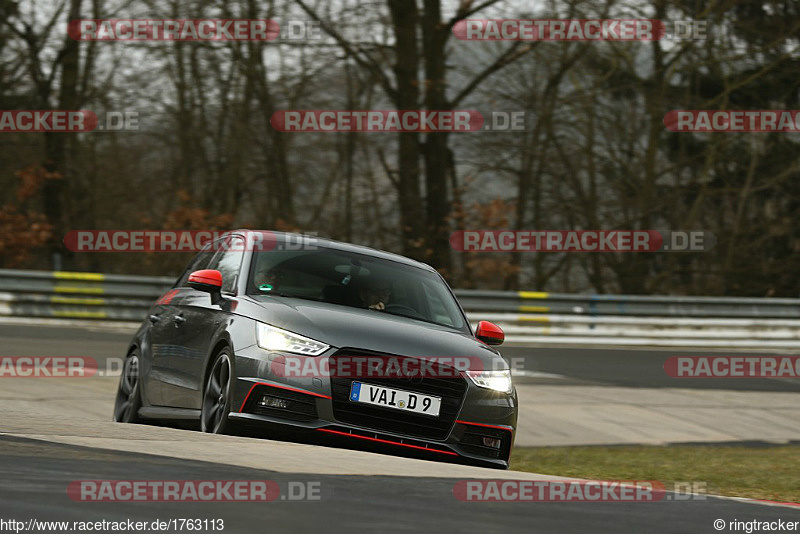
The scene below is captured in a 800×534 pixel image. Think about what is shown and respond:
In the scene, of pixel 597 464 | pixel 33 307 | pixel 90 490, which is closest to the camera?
pixel 90 490

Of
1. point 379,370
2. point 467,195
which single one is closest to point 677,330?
point 467,195

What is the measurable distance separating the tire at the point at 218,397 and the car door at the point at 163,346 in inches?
22.7

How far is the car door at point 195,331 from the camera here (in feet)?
24.5

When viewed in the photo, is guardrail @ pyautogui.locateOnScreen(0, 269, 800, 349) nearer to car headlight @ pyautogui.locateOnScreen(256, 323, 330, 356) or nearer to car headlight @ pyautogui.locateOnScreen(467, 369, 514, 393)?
car headlight @ pyautogui.locateOnScreen(467, 369, 514, 393)

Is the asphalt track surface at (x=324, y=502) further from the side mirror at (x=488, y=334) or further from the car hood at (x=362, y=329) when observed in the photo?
the side mirror at (x=488, y=334)

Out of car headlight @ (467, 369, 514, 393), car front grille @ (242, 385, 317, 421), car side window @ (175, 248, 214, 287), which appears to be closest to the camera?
car front grille @ (242, 385, 317, 421)

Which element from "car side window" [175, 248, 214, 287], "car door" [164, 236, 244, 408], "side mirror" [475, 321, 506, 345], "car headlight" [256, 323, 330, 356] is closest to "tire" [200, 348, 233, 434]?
"car door" [164, 236, 244, 408]

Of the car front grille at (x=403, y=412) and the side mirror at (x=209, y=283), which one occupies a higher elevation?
the side mirror at (x=209, y=283)

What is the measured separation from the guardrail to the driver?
11.2 metres

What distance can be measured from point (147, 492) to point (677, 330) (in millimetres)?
17880

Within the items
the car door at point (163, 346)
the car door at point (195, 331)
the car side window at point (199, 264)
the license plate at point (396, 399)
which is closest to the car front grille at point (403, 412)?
the license plate at point (396, 399)

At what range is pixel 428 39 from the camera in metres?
24.0

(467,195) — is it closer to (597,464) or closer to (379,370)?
(597,464)

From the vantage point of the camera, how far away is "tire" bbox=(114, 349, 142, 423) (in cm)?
855
